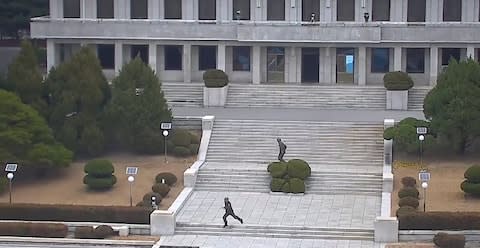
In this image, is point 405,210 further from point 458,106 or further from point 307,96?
point 307,96

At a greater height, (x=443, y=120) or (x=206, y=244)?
(x=443, y=120)

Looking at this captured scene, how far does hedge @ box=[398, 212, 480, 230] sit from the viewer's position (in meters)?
44.7

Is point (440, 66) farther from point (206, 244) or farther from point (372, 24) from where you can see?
point (206, 244)

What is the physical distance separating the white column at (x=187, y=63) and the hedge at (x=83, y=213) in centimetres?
2471

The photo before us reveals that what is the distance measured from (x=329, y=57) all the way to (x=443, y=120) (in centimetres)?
1734

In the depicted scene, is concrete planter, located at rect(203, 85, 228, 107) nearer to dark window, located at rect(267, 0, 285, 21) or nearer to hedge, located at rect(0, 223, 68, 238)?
dark window, located at rect(267, 0, 285, 21)

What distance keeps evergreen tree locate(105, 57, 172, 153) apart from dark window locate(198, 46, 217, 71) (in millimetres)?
14441

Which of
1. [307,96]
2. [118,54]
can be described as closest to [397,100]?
[307,96]

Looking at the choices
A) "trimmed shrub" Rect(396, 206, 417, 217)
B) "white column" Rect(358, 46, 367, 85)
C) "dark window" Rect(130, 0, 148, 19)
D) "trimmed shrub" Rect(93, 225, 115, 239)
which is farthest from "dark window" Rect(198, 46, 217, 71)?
"trimmed shrub" Rect(396, 206, 417, 217)

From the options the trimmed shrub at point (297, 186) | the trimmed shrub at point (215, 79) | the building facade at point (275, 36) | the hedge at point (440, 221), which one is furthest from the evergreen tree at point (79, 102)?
the hedge at point (440, 221)

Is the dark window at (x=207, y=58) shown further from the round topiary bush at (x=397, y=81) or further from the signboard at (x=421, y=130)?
the signboard at (x=421, y=130)

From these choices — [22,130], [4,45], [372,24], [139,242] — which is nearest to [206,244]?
[139,242]

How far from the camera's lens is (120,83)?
57.2 m

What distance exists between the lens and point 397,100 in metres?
64.5
